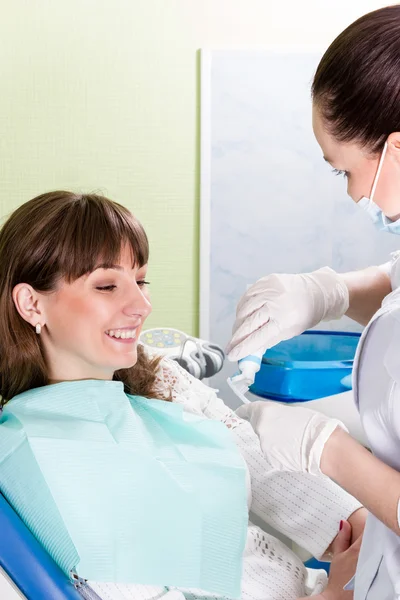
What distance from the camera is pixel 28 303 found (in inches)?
61.1

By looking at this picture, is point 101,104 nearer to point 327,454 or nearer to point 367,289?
point 367,289

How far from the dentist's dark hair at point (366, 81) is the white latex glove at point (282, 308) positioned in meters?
0.47

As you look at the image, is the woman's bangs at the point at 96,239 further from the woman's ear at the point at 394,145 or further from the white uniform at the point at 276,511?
the woman's ear at the point at 394,145

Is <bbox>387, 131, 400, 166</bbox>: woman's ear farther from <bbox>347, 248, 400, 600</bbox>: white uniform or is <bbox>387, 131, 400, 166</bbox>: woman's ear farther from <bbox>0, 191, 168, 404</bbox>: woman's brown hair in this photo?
<bbox>0, 191, 168, 404</bbox>: woman's brown hair

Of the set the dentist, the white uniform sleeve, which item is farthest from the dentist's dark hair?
the white uniform sleeve

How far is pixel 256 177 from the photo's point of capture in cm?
342

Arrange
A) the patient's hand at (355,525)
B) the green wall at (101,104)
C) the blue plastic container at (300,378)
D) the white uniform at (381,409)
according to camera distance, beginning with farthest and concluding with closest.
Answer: the green wall at (101,104)
the blue plastic container at (300,378)
the patient's hand at (355,525)
the white uniform at (381,409)

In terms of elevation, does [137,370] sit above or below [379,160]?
below

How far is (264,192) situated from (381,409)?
95.1 inches

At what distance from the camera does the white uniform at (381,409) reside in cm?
108

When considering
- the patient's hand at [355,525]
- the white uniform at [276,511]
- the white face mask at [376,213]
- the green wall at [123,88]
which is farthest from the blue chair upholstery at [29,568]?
the green wall at [123,88]

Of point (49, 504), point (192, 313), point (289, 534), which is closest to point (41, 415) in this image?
point (49, 504)

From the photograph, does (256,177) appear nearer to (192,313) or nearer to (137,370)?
(192,313)

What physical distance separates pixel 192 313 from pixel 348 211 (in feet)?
2.88
